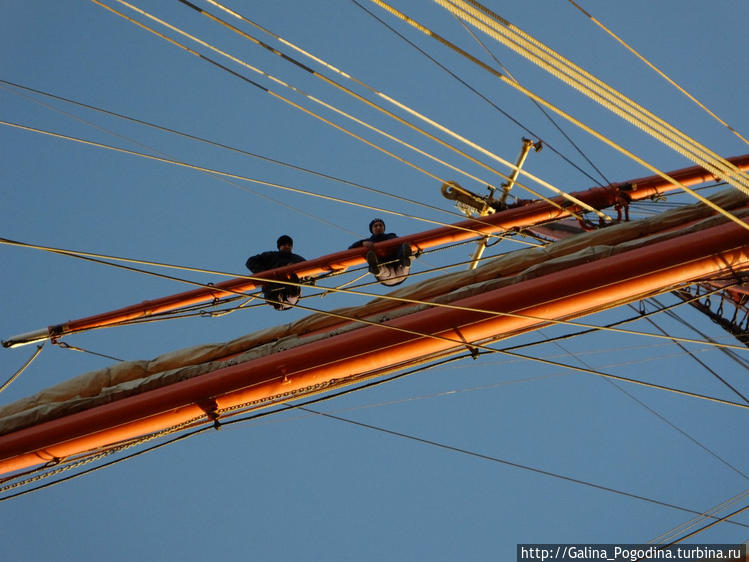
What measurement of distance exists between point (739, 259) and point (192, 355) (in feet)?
15.2

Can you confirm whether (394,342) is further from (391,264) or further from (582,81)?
(391,264)

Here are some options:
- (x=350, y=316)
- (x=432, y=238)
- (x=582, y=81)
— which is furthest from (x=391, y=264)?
(x=582, y=81)

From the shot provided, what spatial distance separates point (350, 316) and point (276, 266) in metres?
3.37

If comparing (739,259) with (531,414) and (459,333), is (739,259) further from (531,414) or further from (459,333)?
(531,414)

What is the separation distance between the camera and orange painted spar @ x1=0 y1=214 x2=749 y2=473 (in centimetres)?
594

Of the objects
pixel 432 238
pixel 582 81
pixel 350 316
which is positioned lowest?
pixel 350 316

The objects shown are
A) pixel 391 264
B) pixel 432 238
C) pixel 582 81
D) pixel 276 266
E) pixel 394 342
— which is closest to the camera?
pixel 582 81

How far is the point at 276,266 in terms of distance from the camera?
384 inches

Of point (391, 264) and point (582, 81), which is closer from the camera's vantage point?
point (582, 81)

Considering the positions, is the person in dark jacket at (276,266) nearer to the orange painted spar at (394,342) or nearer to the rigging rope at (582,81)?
the orange painted spar at (394,342)

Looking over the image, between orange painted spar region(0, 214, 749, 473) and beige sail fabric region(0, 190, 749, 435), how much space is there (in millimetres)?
162

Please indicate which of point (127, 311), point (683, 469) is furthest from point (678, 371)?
point (127, 311)

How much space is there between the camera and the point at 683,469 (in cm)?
7069

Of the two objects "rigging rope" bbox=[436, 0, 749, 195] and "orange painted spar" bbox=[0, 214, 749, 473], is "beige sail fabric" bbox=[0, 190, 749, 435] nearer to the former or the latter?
"orange painted spar" bbox=[0, 214, 749, 473]
